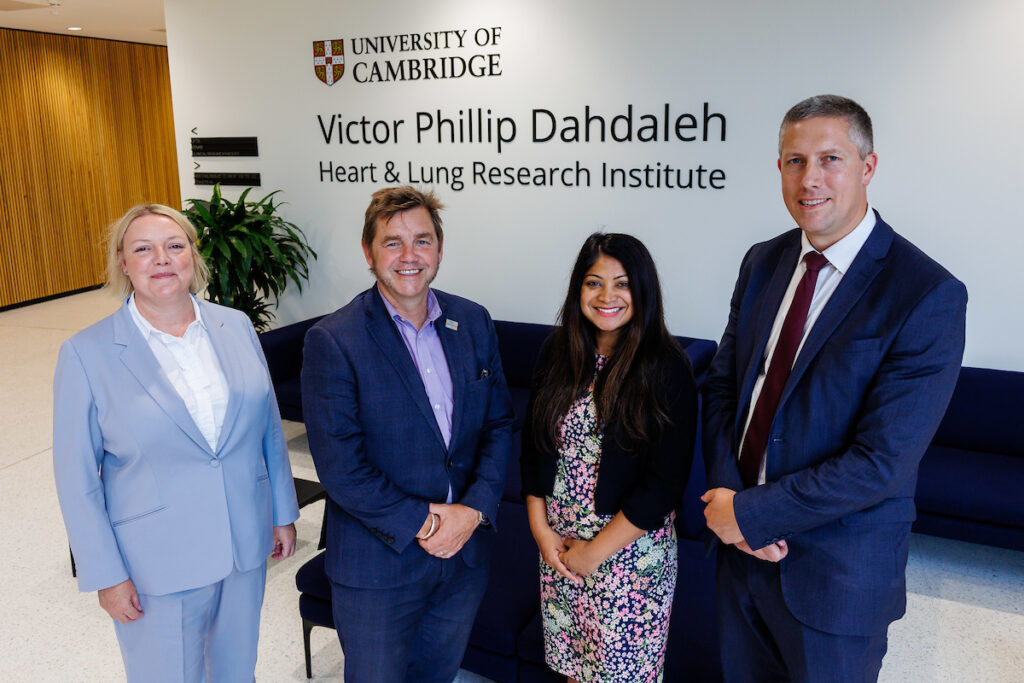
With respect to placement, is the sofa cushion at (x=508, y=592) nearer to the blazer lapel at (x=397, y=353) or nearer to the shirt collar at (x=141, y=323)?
the blazer lapel at (x=397, y=353)

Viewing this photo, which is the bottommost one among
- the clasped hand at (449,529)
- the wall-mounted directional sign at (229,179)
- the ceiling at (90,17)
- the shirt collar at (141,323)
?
the clasped hand at (449,529)

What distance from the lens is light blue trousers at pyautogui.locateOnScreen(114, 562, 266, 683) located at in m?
1.92

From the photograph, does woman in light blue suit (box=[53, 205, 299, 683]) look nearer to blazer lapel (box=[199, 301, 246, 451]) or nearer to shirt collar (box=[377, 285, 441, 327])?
blazer lapel (box=[199, 301, 246, 451])

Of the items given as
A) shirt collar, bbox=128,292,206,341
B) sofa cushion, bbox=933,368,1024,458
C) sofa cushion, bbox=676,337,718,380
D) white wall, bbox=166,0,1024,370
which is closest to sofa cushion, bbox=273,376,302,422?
white wall, bbox=166,0,1024,370

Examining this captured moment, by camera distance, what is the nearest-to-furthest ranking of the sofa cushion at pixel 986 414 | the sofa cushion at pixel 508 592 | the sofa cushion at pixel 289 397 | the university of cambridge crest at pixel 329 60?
the sofa cushion at pixel 508 592 < the sofa cushion at pixel 986 414 < the sofa cushion at pixel 289 397 < the university of cambridge crest at pixel 329 60

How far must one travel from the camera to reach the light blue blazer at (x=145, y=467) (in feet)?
5.86

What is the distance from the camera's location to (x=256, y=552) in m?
2.04

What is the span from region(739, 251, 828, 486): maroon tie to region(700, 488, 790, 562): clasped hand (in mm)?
105

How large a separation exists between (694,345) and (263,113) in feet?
11.5

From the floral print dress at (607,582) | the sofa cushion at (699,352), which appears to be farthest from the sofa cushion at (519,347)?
the floral print dress at (607,582)

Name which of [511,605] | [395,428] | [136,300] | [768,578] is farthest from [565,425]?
[136,300]

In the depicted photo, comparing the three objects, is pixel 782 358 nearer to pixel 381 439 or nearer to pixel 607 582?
pixel 607 582

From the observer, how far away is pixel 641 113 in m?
4.29

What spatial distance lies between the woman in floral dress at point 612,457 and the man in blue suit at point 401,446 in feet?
0.61
